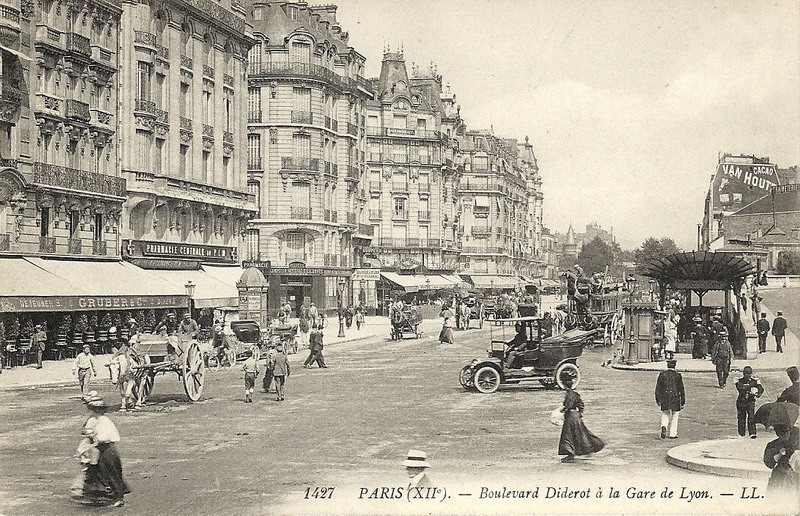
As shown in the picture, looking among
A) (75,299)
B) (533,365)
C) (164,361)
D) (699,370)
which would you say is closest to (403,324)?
(75,299)

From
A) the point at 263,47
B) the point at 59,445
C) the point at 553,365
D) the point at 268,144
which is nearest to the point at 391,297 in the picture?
the point at 268,144

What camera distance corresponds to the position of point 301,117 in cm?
6419

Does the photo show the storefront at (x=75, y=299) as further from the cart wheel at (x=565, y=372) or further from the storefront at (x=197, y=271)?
the cart wheel at (x=565, y=372)

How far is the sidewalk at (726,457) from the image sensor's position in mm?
13148

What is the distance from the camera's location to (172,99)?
4381 centimetres

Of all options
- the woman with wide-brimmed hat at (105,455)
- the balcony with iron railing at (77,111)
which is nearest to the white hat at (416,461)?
the woman with wide-brimmed hat at (105,455)

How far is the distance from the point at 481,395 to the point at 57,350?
1619 centimetres

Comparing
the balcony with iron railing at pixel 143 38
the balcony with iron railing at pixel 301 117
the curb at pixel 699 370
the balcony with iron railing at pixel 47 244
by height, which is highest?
the balcony with iron railing at pixel 301 117

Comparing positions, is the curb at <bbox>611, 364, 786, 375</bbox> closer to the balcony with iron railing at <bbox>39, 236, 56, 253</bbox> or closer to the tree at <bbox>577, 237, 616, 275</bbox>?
the balcony with iron railing at <bbox>39, 236, 56, 253</bbox>

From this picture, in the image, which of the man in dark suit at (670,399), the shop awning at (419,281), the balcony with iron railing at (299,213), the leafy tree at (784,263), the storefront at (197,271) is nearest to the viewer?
the man in dark suit at (670,399)

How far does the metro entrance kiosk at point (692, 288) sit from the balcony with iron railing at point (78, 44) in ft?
69.4

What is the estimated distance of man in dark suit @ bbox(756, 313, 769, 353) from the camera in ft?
100

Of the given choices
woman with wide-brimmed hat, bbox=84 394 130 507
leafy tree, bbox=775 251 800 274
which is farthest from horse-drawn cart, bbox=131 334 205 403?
leafy tree, bbox=775 251 800 274

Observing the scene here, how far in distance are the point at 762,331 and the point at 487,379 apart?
1269 cm
